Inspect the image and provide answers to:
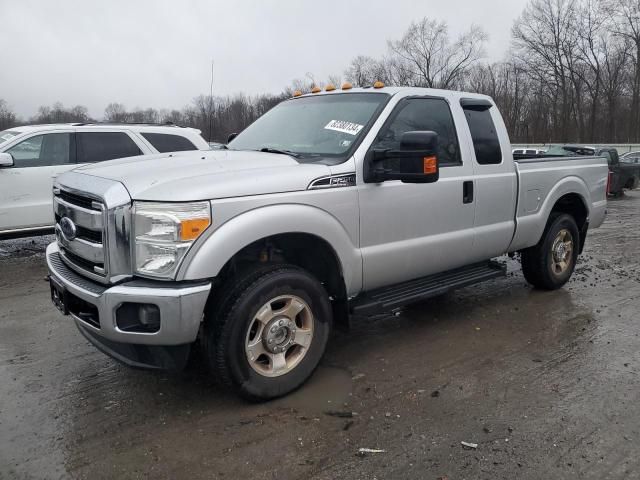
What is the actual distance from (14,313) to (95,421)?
8.88ft

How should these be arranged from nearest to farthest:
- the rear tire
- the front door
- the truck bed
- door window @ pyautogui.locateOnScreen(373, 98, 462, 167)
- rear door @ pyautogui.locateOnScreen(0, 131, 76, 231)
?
the front door, door window @ pyautogui.locateOnScreen(373, 98, 462, 167), the truck bed, the rear tire, rear door @ pyautogui.locateOnScreen(0, 131, 76, 231)

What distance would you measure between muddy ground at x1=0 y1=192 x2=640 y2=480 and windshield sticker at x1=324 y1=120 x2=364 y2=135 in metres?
1.73

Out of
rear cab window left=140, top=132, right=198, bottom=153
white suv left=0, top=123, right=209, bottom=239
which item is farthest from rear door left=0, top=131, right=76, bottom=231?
rear cab window left=140, top=132, right=198, bottom=153

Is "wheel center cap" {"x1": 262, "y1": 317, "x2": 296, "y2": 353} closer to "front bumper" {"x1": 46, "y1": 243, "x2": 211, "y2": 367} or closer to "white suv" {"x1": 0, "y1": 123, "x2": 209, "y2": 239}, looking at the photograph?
"front bumper" {"x1": 46, "y1": 243, "x2": 211, "y2": 367}

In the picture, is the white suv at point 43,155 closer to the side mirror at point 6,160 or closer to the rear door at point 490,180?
the side mirror at point 6,160

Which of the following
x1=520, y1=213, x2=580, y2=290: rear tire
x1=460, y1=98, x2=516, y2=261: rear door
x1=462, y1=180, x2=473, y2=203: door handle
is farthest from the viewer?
x1=520, y1=213, x2=580, y2=290: rear tire

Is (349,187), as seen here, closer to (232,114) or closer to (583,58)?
(232,114)

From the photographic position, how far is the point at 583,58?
51.4m

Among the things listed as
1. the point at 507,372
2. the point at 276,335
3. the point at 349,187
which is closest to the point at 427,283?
the point at 507,372

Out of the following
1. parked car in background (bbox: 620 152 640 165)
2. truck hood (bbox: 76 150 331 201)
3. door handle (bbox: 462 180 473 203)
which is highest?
parked car in background (bbox: 620 152 640 165)

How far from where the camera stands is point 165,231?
2.93 metres

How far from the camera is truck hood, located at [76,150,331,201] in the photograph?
9.81 feet

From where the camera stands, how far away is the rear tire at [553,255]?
18.7 feet

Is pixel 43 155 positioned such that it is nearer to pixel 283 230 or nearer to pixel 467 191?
pixel 283 230
